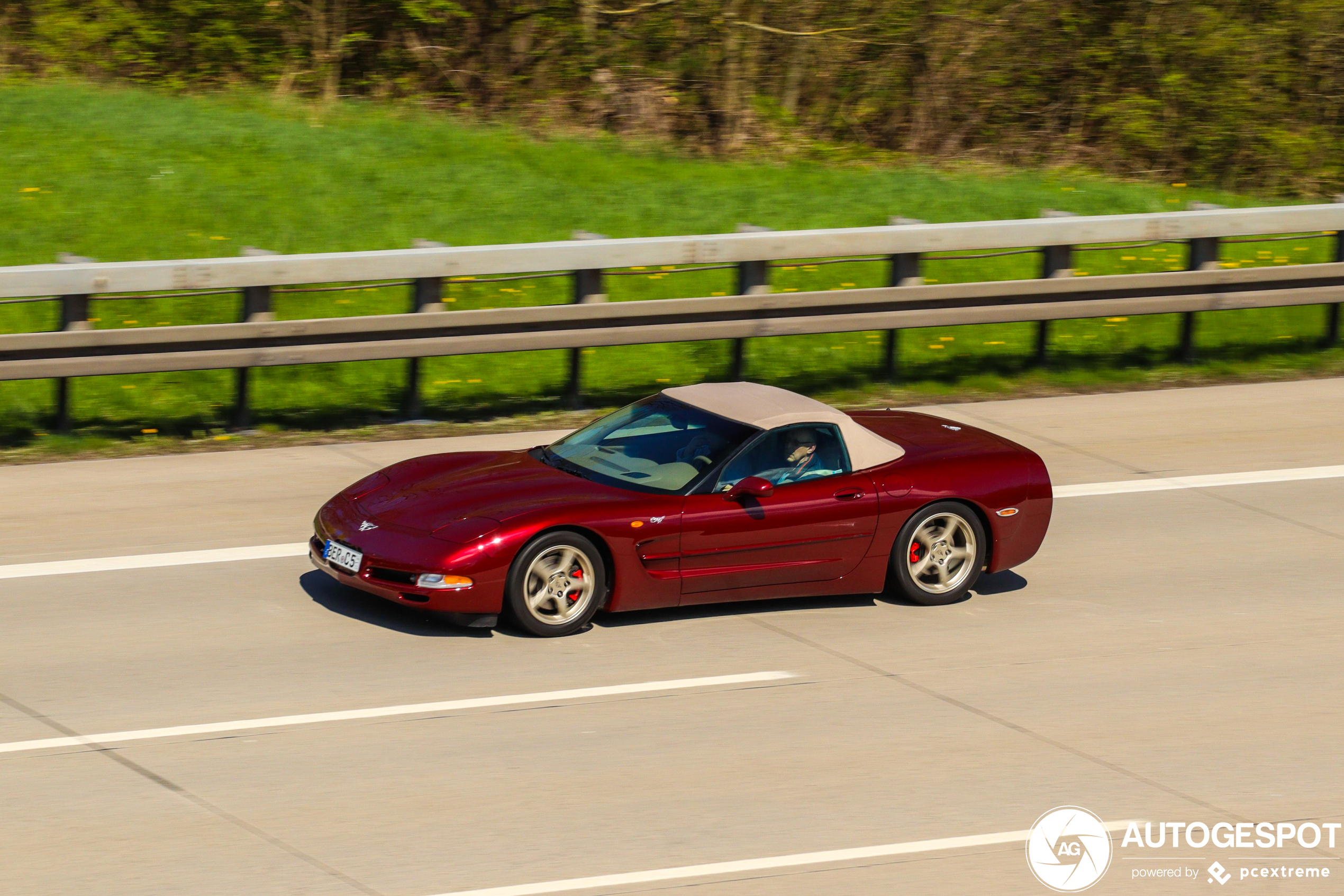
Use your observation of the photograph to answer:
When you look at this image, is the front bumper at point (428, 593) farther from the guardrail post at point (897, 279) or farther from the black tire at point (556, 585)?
the guardrail post at point (897, 279)

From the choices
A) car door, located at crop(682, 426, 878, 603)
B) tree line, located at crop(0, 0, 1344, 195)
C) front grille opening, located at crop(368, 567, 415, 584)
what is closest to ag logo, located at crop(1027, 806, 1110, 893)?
car door, located at crop(682, 426, 878, 603)

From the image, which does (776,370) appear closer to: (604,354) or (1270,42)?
(604,354)

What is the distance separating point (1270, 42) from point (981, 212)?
6.50 meters

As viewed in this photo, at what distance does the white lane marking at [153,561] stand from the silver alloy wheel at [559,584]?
186cm

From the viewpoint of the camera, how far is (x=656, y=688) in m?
7.78

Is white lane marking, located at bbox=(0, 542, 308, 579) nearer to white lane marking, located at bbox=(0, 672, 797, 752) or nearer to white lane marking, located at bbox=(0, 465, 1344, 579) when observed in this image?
white lane marking, located at bbox=(0, 465, 1344, 579)

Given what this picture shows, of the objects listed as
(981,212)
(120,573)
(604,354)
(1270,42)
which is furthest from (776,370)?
(1270,42)

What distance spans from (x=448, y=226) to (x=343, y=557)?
7.26 meters

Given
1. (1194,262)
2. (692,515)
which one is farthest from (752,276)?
(692,515)

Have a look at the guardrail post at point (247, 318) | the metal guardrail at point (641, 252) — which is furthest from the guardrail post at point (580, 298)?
the guardrail post at point (247, 318)

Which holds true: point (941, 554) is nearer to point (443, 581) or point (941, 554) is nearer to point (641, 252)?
point (443, 581)

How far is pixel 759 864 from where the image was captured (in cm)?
608

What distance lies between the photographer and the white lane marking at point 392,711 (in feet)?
22.5

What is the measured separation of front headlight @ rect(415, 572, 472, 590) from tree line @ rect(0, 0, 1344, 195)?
12929 millimetres
